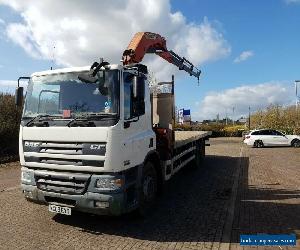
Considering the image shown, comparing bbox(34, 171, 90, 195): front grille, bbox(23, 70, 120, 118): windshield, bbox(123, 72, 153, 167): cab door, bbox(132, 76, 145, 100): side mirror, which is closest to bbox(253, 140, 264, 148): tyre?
bbox(123, 72, 153, 167): cab door

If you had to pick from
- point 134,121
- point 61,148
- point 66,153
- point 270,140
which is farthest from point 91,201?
point 270,140

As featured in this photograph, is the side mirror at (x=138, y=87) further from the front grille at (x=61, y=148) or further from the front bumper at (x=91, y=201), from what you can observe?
the front bumper at (x=91, y=201)

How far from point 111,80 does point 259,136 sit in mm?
23849

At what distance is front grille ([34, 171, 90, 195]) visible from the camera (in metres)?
6.20

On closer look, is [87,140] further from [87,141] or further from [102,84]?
[102,84]

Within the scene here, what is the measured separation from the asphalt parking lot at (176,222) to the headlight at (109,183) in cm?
96

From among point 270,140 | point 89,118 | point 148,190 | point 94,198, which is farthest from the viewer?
point 270,140

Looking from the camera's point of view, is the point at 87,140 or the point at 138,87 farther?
the point at 138,87

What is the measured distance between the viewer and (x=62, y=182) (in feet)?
20.8

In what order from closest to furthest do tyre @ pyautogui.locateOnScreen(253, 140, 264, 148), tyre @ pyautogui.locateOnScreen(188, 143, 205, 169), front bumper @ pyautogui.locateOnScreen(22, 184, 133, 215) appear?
front bumper @ pyautogui.locateOnScreen(22, 184, 133, 215), tyre @ pyautogui.locateOnScreen(188, 143, 205, 169), tyre @ pyautogui.locateOnScreen(253, 140, 264, 148)

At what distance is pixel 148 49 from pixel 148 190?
429 centimetres

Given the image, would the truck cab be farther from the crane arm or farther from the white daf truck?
the crane arm

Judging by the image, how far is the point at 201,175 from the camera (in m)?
12.9

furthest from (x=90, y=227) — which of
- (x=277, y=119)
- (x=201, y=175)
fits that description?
(x=277, y=119)
